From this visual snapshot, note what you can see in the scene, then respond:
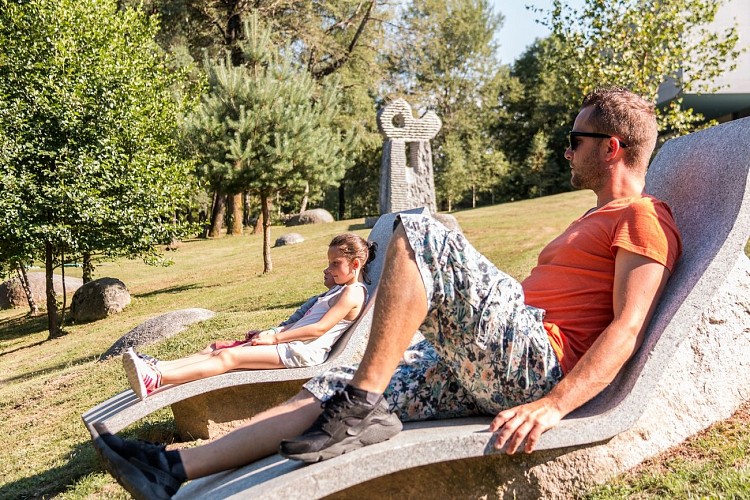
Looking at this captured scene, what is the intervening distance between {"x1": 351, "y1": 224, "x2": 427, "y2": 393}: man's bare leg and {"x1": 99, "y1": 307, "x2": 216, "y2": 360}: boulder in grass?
25.2ft

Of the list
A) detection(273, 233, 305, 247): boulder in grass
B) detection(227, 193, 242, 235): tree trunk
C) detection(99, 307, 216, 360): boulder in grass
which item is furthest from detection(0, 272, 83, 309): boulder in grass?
detection(227, 193, 242, 235): tree trunk

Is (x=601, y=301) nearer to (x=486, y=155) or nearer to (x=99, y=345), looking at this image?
(x=99, y=345)

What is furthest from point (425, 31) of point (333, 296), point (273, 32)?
point (333, 296)

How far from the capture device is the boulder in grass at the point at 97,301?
16547mm

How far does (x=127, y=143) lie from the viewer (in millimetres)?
15148

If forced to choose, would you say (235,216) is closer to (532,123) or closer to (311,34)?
(311,34)

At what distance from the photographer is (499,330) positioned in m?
2.56

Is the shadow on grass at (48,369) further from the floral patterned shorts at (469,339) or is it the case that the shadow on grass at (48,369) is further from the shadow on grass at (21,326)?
the floral patterned shorts at (469,339)

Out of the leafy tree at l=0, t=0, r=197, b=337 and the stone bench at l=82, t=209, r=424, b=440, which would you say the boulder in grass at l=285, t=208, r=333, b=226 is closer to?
the leafy tree at l=0, t=0, r=197, b=337

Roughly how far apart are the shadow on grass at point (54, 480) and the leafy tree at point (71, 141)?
9657 millimetres

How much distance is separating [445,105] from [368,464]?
47.0 meters

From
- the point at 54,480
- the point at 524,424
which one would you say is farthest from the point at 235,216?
the point at 524,424

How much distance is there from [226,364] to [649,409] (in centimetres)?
242

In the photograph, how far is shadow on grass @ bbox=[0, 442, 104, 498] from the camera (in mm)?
Answer: 4684
